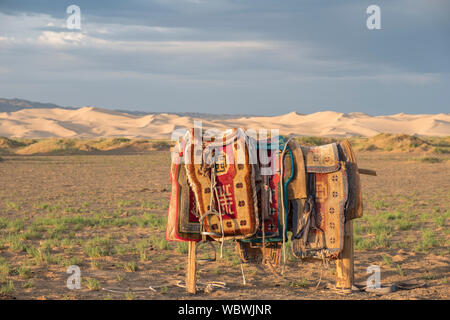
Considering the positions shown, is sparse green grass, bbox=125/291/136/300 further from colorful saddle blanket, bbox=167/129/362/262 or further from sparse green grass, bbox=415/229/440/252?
sparse green grass, bbox=415/229/440/252

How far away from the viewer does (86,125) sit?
121m

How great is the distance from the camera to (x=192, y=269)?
5016 mm

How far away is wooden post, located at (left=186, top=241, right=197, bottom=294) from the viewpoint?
5008mm

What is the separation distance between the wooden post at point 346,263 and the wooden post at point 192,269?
1.47 meters

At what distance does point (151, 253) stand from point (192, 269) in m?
2.23

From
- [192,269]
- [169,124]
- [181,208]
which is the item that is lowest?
[192,269]

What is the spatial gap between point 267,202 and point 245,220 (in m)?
0.30

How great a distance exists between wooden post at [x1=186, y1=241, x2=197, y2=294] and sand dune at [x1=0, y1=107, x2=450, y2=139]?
9746 cm

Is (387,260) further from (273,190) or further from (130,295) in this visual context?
(130,295)

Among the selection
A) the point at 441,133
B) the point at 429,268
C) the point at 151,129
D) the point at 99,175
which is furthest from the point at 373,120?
the point at 429,268

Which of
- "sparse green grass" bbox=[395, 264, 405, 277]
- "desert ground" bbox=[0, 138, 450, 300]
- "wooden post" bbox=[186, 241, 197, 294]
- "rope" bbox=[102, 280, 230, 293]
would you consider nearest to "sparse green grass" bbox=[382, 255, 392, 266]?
"desert ground" bbox=[0, 138, 450, 300]

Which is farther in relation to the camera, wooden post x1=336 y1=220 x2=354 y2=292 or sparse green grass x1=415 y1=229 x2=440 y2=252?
sparse green grass x1=415 y1=229 x2=440 y2=252

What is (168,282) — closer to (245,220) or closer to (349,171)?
(245,220)

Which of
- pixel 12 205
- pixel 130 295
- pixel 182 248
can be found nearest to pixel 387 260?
pixel 182 248
